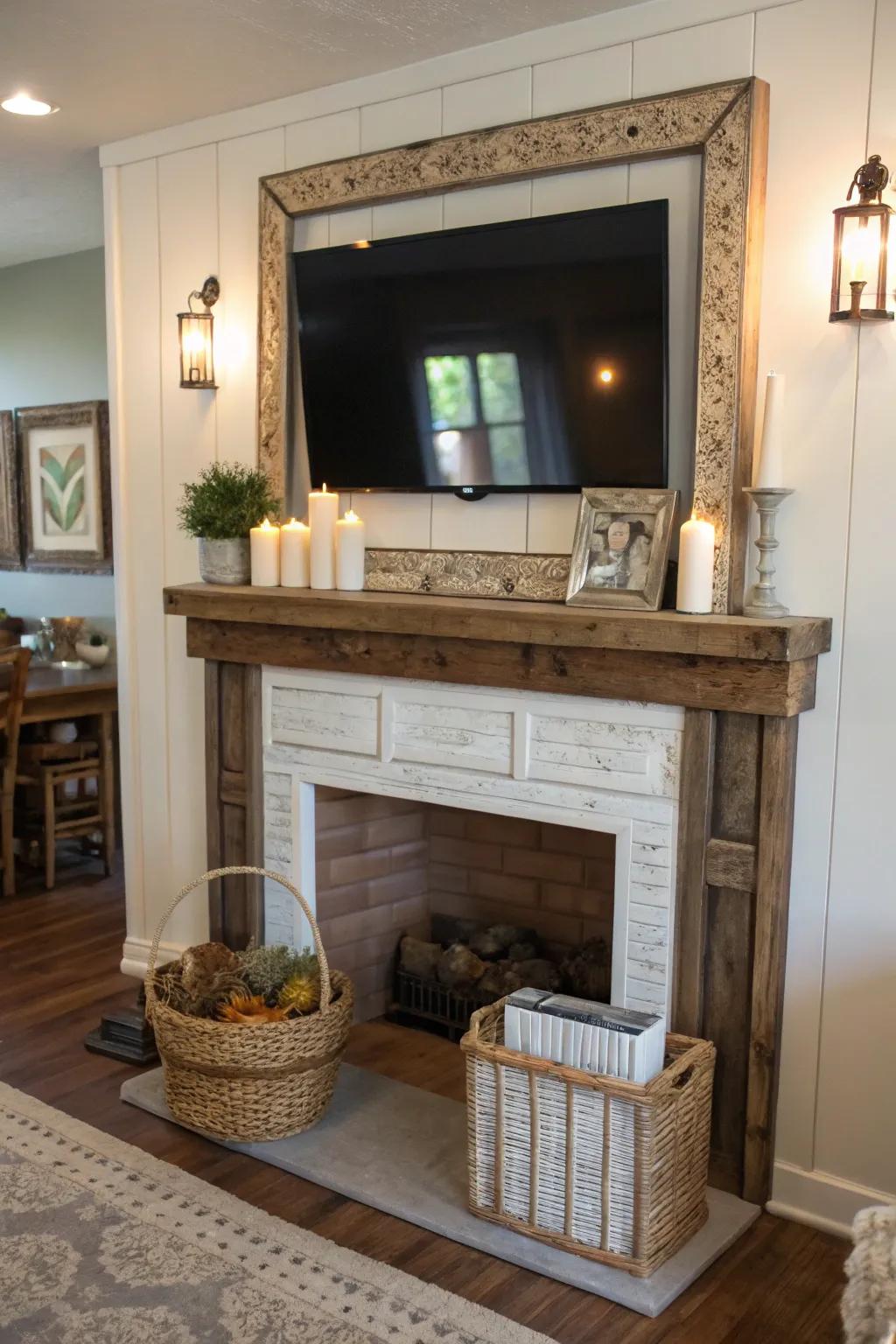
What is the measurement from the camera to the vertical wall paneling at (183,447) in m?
3.36

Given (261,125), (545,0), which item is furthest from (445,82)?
(261,125)

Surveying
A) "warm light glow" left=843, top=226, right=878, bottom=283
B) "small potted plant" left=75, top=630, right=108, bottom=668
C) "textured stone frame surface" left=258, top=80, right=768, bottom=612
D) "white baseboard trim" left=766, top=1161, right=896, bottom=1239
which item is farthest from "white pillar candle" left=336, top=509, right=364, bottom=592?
"small potted plant" left=75, top=630, right=108, bottom=668

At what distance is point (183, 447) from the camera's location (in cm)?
347

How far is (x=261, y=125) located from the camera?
3.18m

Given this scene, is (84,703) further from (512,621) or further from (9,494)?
(512,621)

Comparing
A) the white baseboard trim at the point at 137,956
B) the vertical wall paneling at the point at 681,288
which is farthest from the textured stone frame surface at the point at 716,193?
the white baseboard trim at the point at 137,956

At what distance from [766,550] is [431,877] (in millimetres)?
1624

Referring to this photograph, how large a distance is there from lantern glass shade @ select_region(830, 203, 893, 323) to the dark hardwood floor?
1777 mm

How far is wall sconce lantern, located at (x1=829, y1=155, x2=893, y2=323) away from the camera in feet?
7.26

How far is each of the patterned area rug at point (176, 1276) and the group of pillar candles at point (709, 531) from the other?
1.38 metres

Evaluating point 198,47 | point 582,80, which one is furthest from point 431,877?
point 198,47

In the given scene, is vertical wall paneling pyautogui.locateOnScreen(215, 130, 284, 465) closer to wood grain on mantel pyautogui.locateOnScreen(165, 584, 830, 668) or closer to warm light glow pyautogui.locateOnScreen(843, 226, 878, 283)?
wood grain on mantel pyautogui.locateOnScreen(165, 584, 830, 668)

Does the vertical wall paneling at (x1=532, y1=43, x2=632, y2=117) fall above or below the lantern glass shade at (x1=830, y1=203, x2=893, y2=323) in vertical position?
above

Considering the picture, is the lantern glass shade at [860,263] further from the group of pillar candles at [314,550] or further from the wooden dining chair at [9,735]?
the wooden dining chair at [9,735]
